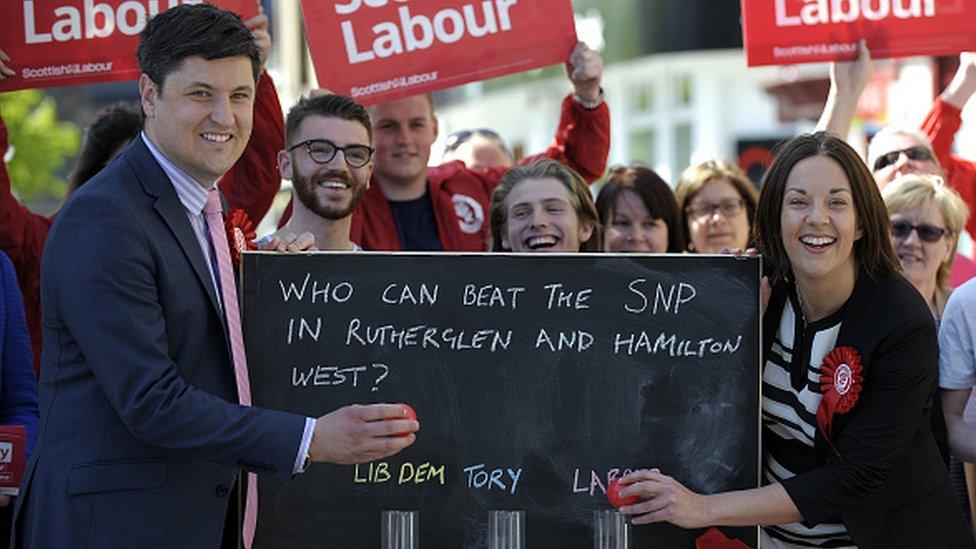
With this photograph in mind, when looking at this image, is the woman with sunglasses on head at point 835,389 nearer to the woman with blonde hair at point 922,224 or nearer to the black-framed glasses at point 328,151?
the woman with blonde hair at point 922,224

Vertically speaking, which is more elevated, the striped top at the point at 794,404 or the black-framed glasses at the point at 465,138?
the black-framed glasses at the point at 465,138

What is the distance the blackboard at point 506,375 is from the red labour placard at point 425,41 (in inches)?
60.8

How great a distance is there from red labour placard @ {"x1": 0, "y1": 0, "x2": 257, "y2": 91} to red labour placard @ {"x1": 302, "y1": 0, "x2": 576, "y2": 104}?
1.80 ft

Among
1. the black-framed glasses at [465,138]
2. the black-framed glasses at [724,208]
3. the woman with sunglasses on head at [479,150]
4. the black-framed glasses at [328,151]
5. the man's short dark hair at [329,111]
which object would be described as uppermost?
the black-framed glasses at [465,138]

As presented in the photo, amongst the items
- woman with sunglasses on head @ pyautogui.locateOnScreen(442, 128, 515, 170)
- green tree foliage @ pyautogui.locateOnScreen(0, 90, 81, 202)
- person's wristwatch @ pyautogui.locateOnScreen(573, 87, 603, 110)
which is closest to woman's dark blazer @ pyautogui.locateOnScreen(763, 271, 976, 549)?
person's wristwatch @ pyautogui.locateOnScreen(573, 87, 603, 110)

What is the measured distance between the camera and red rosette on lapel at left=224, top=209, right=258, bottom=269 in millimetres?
4195

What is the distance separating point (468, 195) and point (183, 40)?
2.83 metres

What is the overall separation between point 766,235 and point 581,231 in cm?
103

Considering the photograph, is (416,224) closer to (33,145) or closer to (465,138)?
(465,138)

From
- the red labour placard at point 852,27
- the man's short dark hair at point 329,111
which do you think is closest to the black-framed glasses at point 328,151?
the man's short dark hair at point 329,111

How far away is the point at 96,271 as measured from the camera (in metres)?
3.56

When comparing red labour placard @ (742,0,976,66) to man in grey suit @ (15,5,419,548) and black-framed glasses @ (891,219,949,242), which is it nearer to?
black-framed glasses @ (891,219,949,242)

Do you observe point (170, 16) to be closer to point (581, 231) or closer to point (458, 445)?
point (458, 445)

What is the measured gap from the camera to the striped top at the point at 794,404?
4281mm
